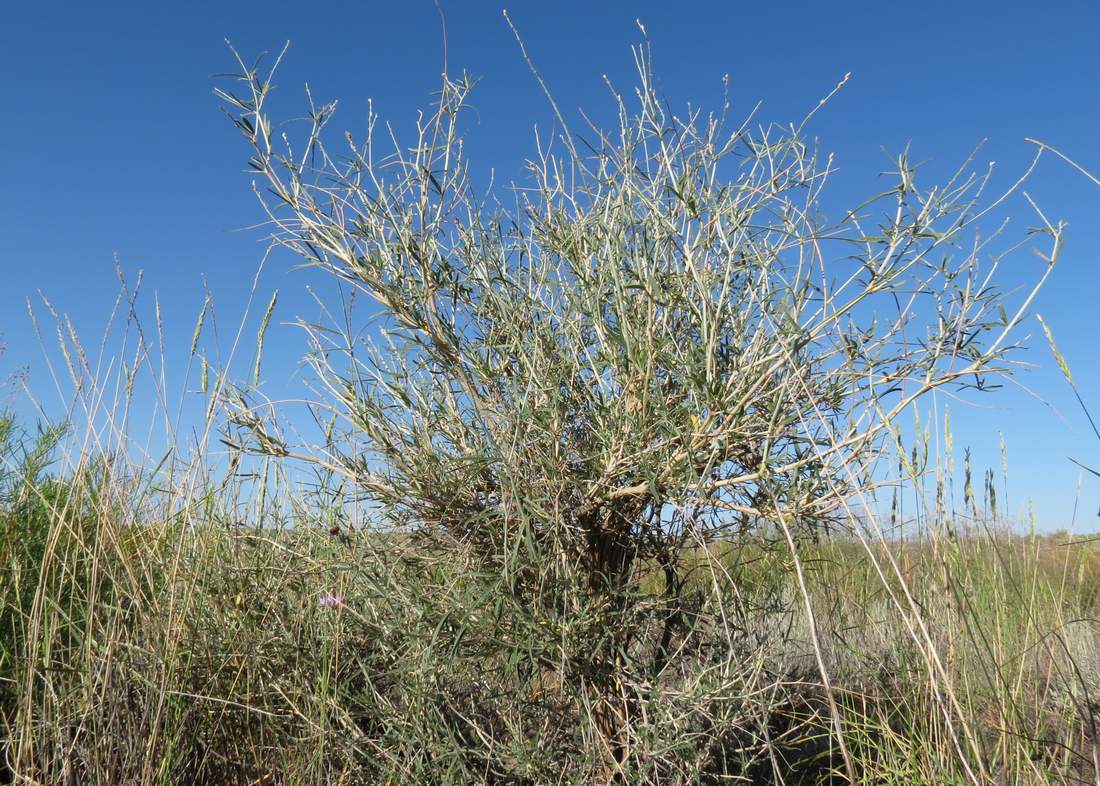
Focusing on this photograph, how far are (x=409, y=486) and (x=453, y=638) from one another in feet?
1.41

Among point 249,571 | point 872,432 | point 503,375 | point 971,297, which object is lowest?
→ point 249,571

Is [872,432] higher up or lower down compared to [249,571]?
higher up

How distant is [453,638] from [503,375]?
0.72 meters

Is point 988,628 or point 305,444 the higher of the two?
point 305,444

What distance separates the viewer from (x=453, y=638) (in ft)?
6.72

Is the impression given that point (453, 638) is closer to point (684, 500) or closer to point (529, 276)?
point (684, 500)

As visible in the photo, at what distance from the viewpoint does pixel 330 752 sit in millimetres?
2172

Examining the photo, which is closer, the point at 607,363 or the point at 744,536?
the point at 607,363

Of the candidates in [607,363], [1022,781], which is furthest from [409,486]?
[1022,781]

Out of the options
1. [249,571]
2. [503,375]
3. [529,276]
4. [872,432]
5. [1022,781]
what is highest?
[529,276]

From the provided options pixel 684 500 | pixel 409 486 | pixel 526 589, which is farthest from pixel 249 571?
pixel 684 500

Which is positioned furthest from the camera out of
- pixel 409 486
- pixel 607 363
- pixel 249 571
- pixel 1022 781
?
pixel 249 571

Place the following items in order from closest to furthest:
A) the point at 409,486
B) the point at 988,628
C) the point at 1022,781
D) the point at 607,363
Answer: the point at 607,363 → the point at 409,486 → the point at 1022,781 → the point at 988,628

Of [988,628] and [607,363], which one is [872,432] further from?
[988,628]
